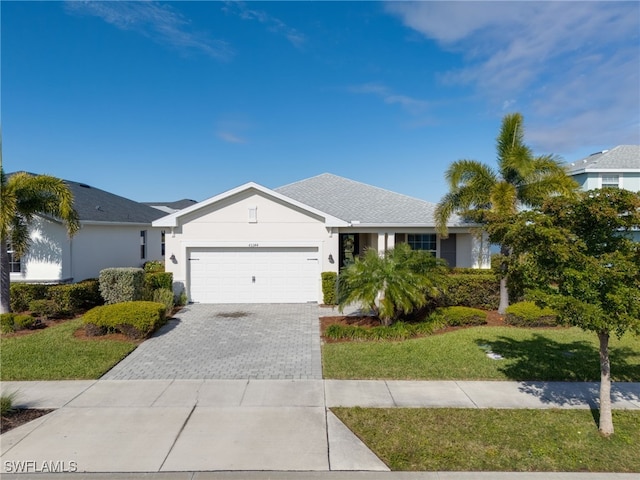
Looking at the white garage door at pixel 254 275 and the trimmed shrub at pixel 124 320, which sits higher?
the white garage door at pixel 254 275

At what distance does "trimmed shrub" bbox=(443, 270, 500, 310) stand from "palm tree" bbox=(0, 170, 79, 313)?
1252 centimetres

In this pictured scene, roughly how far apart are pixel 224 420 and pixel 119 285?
907cm

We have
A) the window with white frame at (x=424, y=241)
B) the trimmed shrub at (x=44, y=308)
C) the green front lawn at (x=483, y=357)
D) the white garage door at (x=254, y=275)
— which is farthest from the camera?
the window with white frame at (x=424, y=241)

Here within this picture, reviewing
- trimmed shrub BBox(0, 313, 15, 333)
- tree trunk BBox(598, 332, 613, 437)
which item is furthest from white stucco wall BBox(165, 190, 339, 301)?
tree trunk BBox(598, 332, 613, 437)

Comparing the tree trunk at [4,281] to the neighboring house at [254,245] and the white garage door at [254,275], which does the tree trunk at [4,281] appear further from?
the white garage door at [254,275]

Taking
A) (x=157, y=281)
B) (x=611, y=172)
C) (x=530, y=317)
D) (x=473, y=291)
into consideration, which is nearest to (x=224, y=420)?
(x=530, y=317)

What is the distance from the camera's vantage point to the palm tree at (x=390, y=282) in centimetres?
1045

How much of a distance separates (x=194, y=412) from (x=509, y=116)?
12.3 meters

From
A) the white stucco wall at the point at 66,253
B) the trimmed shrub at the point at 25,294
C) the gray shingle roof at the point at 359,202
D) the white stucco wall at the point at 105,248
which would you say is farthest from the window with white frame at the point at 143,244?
the gray shingle roof at the point at 359,202

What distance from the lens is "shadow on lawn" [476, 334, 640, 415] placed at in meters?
6.88

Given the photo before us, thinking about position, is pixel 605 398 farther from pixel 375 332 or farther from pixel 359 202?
pixel 359 202

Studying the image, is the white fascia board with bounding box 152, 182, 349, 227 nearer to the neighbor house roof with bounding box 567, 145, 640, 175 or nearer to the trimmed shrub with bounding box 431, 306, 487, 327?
the trimmed shrub with bounding box 431, 306, 487, 327

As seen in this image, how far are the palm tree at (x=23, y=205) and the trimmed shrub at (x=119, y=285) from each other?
1.89 m

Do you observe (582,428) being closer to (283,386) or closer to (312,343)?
(283,386)
